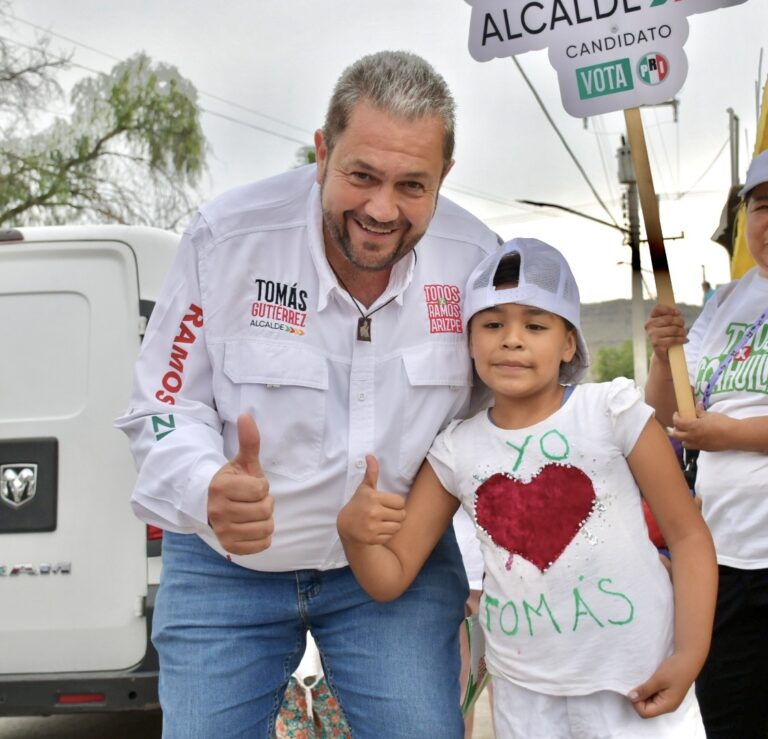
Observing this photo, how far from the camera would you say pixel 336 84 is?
2.45 metres

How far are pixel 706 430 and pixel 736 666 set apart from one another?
735 millimetres

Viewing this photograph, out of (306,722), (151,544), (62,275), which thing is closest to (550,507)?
(306,722)

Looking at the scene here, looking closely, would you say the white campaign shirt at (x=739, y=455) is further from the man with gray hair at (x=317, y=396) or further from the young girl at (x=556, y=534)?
the man with gray hair at (x=317, y=396)

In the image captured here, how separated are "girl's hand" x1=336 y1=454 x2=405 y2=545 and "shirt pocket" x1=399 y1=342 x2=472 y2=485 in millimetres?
268

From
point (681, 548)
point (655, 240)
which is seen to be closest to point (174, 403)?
point (681, 548)

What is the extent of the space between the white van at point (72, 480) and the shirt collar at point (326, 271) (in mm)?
1899

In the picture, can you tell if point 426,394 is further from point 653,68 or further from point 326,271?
point 653,68

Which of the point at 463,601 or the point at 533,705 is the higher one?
the point at 463,601

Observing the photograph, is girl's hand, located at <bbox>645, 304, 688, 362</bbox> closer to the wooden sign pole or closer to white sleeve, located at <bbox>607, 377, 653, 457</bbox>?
the wooden sign pole

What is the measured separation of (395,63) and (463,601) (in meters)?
1.35

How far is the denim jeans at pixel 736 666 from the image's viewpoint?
9.40 ft

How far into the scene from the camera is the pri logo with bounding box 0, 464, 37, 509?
13.9 ft

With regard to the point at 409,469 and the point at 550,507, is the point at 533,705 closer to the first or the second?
the point at 550,507

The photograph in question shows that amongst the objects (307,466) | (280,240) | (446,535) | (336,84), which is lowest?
(446,535)
